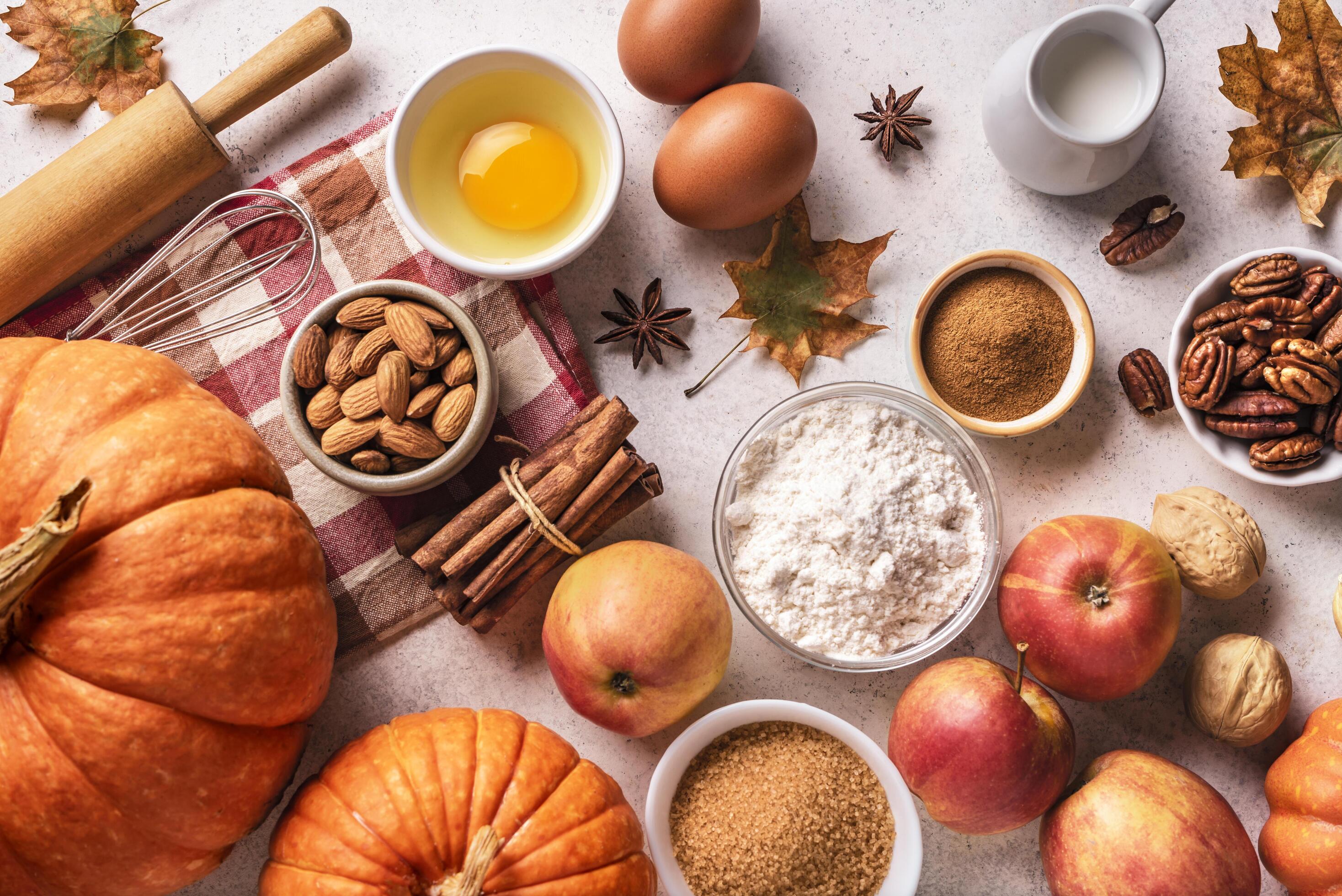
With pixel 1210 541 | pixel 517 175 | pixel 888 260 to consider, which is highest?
pixel 517 175

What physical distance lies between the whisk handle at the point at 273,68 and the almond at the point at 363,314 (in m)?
0.44

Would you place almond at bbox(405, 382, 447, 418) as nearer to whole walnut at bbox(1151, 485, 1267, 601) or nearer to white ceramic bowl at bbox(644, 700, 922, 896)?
white ceramic bowl at bbox(644, 700, 922, 896)

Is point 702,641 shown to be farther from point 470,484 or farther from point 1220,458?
point 1220,458

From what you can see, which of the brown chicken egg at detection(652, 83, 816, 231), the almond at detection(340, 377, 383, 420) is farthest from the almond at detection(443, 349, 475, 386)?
the brown chicken egg at detection(652, 83, 816, 231)

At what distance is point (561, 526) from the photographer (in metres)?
1.52

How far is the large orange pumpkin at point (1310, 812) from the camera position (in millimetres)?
1438

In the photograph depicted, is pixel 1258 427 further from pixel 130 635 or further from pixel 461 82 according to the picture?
pixel 130 635

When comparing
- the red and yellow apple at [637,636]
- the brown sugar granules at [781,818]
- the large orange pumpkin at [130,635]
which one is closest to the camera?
the large orange pumpkin at [130,635]

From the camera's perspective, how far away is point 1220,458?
1.57 m

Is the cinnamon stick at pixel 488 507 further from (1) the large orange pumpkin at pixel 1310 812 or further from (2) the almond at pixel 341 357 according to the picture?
(1) the large orange pumpkin at pixel 1310 812

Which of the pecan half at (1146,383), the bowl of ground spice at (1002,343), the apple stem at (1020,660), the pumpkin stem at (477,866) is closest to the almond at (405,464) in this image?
the pumpkin stem at (477,866)

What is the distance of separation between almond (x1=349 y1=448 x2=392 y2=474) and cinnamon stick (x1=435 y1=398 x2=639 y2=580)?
17 cm

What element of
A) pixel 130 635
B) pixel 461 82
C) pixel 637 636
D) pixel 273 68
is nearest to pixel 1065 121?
pixel 461 82

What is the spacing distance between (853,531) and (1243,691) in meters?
0.74
